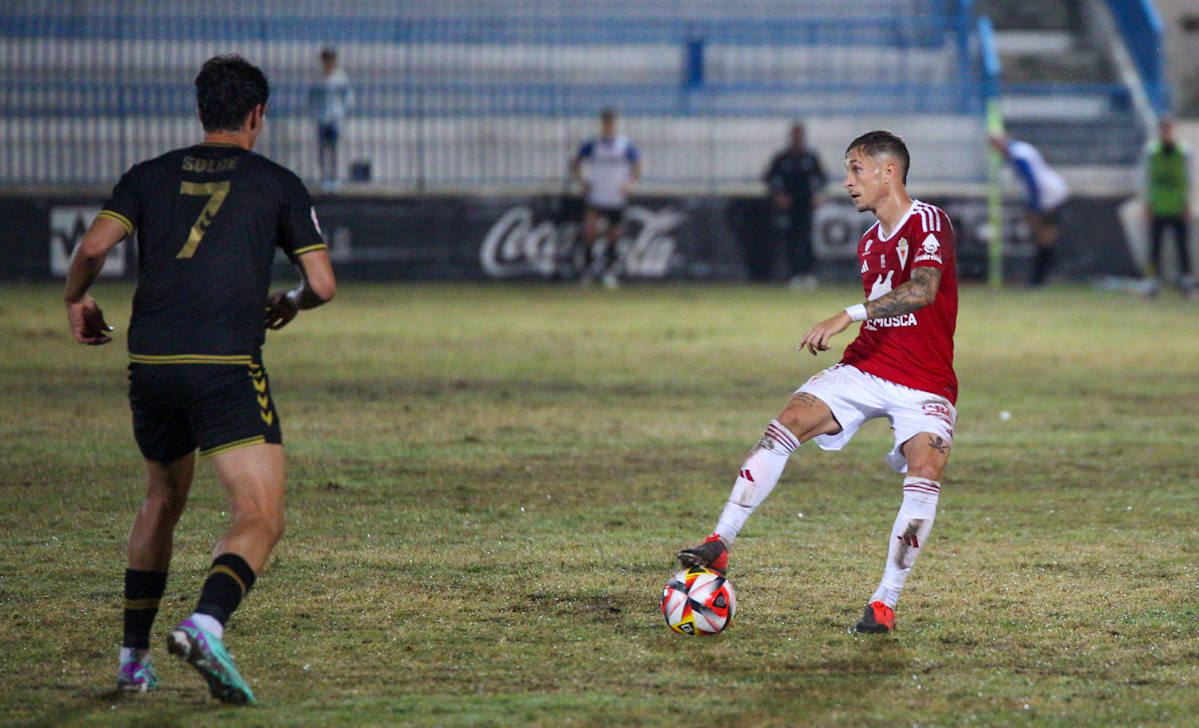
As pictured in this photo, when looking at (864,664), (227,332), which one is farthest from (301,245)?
(864,664)

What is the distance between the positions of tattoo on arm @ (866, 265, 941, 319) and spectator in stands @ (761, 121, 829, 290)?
15.3m

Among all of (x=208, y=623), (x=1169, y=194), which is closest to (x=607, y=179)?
(x=1169, y=194)

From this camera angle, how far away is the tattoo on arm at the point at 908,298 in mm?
4895

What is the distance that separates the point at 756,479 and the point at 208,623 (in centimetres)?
203

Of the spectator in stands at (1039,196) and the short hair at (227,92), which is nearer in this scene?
the short hair at (227,92)

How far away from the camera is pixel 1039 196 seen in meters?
20.0

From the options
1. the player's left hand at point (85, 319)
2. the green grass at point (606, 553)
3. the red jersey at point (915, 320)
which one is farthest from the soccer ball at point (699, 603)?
the player's left hand at point (85, 319)

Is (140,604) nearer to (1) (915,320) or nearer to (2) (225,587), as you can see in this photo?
(2) (225,587)

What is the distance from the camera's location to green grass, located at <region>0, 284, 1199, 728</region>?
4129mm

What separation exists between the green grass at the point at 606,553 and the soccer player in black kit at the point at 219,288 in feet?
1.87

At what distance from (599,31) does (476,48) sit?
2.07m

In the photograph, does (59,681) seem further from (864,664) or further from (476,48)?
(476,48)

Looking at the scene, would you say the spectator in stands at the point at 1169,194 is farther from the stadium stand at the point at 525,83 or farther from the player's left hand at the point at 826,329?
the player's left hand at the point at 826,329

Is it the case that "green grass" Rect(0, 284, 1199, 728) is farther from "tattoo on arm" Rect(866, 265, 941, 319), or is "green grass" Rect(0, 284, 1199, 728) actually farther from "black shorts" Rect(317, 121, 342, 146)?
"black shorts" Rect(317, 121, 342, 146)
